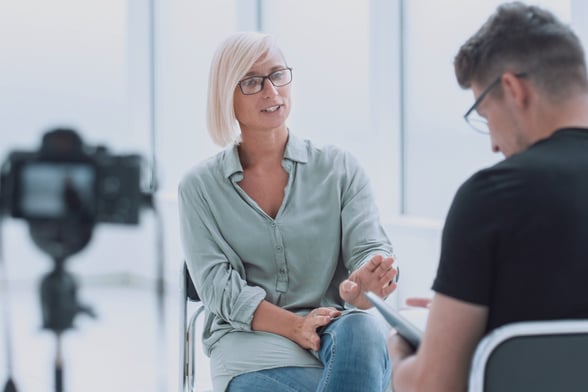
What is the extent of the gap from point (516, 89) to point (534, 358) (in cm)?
38

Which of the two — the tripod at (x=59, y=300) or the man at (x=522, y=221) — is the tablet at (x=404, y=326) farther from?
the tripod at (x=59, y=300)

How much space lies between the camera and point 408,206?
3783mm

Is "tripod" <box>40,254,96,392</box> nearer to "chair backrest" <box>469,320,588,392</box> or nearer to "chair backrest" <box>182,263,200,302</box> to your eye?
"chair backrest" <box>469,320,588,392</box>

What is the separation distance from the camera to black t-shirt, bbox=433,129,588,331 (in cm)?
105

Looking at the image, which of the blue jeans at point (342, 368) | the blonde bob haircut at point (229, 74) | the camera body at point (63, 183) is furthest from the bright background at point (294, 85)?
the camera body at point (63, 183)

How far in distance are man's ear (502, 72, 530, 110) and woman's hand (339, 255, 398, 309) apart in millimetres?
690

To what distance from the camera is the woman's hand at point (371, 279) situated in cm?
178

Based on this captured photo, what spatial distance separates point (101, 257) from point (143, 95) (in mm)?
1301

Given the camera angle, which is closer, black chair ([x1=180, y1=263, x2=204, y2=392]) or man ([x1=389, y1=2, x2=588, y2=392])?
man ([x1=389, y1=2, x2=588, y2=392])

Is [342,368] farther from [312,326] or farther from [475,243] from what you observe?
[475,243]

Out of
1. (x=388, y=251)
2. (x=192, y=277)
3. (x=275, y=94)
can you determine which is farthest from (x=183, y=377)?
(x=275, y=94)

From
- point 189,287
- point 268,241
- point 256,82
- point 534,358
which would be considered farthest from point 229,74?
point 534,358

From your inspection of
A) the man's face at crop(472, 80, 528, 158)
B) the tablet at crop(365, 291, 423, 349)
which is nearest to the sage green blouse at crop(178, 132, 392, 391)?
the tablet at crop(365, 291, 423, 349)

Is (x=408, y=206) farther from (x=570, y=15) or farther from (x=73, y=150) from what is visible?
(x=73, y=150)
